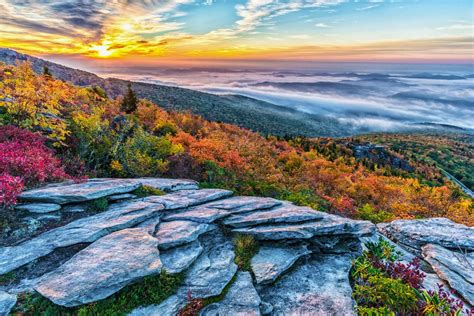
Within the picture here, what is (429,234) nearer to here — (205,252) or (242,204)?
(242,204)

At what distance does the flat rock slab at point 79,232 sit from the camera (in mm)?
5730

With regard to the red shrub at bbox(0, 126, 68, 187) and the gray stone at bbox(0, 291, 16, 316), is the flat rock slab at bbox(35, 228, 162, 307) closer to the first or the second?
the gray stone at bbox(0, 291, 16, 316)

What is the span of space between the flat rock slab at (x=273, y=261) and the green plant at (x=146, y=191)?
170 inches

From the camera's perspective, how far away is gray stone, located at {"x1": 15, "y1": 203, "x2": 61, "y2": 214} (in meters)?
7.05

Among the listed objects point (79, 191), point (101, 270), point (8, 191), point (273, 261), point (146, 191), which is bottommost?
point (273, 261)

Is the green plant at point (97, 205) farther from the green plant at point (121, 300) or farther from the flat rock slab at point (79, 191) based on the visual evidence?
the green plant at point (121, 300)

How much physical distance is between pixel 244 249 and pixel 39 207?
531 cm

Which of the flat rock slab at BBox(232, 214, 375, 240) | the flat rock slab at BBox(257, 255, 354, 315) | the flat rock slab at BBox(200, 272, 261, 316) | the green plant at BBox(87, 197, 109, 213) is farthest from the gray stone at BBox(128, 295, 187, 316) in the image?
the green plant at BBox(87, 197, 109, 213)

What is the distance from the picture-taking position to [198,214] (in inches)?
318

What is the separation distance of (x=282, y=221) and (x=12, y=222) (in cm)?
674

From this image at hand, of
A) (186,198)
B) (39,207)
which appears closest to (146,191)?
(186,198)

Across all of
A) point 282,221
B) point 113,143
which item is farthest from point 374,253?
point 113,143

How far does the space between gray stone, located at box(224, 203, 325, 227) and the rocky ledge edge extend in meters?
0.03

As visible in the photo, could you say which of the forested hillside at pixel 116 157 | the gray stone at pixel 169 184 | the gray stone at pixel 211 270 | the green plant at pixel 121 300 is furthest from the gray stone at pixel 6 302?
the gray stone at pixel 169 184
